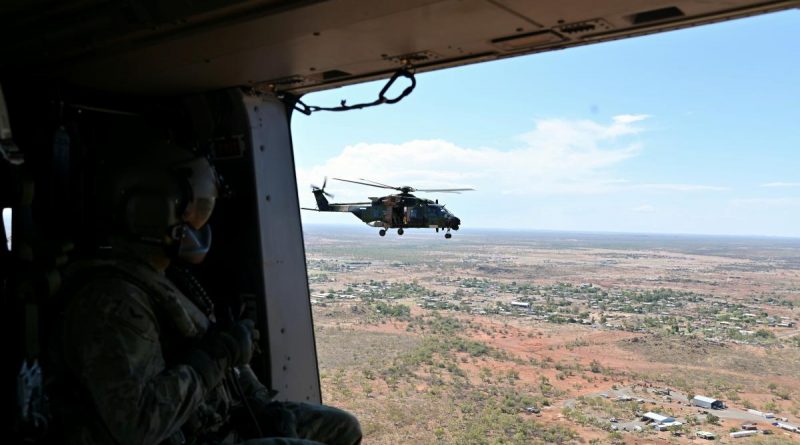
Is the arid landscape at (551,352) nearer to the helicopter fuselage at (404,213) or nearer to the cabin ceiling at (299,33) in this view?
the helicopter fuselage at (404,213)

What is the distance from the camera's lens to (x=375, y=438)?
11.1m

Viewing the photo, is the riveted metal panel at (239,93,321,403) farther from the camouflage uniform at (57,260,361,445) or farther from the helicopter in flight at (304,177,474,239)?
the helicopter in flight at (304,177,474,239)

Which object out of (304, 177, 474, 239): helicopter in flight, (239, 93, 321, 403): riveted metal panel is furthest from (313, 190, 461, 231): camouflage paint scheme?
(239, 93, 321, 403): riveted metal panel

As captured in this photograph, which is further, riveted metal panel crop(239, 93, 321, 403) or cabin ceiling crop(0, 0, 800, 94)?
riveted metal panel crop(239, 93, 321, 403)

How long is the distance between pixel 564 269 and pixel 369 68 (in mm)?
56304

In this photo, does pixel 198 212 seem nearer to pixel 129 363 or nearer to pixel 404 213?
pixel 129 363

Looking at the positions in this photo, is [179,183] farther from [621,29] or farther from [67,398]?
[621,29]

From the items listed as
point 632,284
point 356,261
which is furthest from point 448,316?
point 632,284

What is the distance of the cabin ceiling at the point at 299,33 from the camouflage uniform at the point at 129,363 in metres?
0.80

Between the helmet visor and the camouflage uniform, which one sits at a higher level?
the helmet visor

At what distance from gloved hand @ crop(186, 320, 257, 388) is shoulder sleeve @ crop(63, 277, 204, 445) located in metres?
0.04

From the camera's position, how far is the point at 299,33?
191cm

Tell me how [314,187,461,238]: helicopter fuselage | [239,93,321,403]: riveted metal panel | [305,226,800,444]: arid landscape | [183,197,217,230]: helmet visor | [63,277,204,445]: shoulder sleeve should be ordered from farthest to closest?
[314,187,461,238]: helicopter fuselage, [305,226,800,444]: arid landscape, [239,93,321,403]: riveted metal panel, [183,197,217,230]: helmet visor, [63,277,204,445]: shoulder sleeve

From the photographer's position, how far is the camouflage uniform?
1.62 m
